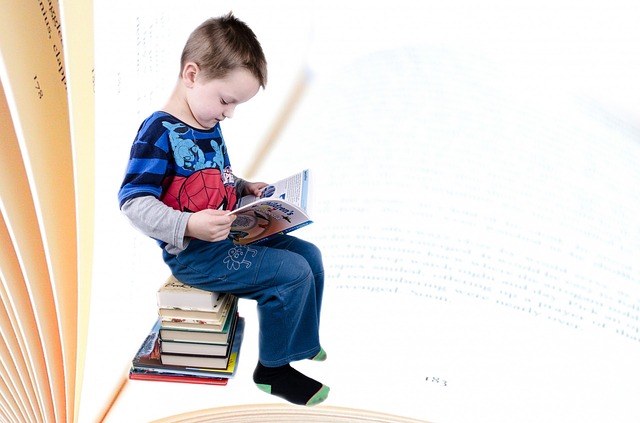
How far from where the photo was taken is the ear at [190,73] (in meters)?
0.66

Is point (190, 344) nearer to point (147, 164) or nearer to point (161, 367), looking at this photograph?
Answer: point (161, 367)

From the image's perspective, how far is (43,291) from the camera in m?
0.60

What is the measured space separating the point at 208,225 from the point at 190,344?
211mm

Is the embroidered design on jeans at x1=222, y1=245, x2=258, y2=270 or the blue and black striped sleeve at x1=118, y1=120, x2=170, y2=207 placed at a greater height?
the blue and black striped sleeve at x1=118, y1=120, x2=170, y2=207

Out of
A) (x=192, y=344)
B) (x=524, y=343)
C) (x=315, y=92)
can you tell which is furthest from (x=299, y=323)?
(x=315, y=92)

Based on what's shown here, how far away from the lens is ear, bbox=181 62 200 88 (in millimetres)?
665

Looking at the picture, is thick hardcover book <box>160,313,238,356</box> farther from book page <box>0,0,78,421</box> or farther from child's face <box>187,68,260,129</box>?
child's face <box>187,68,260,129</box>

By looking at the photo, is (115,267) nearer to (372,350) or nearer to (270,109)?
(372,350)

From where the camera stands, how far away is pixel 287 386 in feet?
2.59

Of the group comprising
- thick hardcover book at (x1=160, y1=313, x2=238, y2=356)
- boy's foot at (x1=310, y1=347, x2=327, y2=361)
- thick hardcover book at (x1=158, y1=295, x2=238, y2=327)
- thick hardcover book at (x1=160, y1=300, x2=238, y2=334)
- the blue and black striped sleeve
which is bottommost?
boy's foot at (x1=310, y1=347, x2=327, y2=361)

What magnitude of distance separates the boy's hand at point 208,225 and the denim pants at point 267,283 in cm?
5

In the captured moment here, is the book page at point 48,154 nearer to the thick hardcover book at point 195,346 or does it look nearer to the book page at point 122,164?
the book page at point 122,164

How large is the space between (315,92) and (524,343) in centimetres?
95

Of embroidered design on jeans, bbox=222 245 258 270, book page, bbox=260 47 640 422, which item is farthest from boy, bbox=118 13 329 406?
book page, bbox=260 47 640 422
